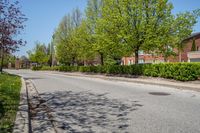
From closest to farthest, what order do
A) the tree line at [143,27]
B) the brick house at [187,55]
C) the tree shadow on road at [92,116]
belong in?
1. the tree shadow on road at [92,116]
2. the tree line at [143,27]
3. the brick house at [187,55]

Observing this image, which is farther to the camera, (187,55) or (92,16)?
(187,55)

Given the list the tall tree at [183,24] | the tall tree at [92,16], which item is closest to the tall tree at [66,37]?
the tall tree at [92,16]

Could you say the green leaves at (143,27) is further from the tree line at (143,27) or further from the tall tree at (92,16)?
the tall tree at (92,16)

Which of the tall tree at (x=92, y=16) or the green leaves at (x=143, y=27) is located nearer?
the green leaves at (x=143, y=27)

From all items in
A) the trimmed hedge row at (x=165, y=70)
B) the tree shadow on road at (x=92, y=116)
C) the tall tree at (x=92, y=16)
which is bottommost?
the tree shadow on road at (x=92, y=116)

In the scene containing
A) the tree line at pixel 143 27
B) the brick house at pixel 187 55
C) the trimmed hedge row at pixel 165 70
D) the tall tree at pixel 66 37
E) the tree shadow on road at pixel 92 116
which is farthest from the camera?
the tall tree at pixel 66 37

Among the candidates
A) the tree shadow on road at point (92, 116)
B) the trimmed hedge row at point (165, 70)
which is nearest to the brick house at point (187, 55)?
the trimmed hedge row at point (165, 70)

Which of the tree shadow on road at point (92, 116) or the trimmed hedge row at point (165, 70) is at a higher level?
the trimmed hedge row at point (165, 70)

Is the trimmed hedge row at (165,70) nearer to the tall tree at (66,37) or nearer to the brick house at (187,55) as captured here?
the brick house at (187,55)

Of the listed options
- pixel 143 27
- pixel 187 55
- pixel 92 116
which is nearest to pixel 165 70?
pixel 143 27

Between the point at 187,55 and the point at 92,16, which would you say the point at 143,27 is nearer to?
the point at 92,16

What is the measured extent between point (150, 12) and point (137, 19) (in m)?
1.44

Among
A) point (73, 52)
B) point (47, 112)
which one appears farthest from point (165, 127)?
point (73, 52)

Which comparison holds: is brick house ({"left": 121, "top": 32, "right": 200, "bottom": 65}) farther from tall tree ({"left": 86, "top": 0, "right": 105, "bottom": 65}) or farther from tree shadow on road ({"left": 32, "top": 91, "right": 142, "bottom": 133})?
tree shadow on road ({"left": 32, "top": 91, "right": 142, "bottom": 133})
